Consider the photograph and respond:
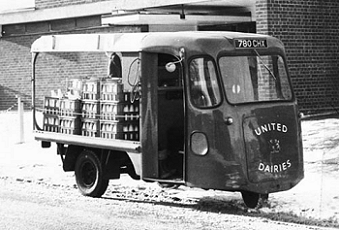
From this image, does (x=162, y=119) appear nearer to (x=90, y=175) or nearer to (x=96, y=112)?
(x=96, y=112)

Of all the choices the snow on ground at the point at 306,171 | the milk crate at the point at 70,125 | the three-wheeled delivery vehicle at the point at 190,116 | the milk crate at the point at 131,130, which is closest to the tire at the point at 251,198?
the three-wheeled delivery vehicle at the point at 190,116

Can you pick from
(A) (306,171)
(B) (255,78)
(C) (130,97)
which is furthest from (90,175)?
(A) (306,171)

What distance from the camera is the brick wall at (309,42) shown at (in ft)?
61.5

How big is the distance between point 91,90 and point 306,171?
12.4ft

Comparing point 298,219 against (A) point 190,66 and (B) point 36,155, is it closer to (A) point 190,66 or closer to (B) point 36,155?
(A) point 190,66

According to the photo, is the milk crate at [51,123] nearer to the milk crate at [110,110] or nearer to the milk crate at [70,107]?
the milk crate at [70,107]

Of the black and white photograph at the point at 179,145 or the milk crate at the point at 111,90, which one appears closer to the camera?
the black and white photograph at the point at 179,145

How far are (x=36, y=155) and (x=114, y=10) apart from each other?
5281 mm

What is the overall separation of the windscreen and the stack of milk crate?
1.50 metres

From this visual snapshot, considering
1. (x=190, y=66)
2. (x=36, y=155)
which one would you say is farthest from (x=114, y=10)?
(x=190, y=66)

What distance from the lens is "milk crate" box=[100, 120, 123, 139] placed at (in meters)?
12.1

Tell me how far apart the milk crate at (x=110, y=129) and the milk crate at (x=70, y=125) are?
0.63 metres

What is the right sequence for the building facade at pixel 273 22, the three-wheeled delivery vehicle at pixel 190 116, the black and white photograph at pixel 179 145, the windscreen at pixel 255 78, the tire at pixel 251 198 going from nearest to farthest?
the black and white photograph at pixel 179 145 → the three-wheeled delivery vehicle at pixel 190 116 → the windscreen at pixel 255 78 → the tire at pixel 251 198 → the building facade at pixel 273 22

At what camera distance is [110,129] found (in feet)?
40.2
